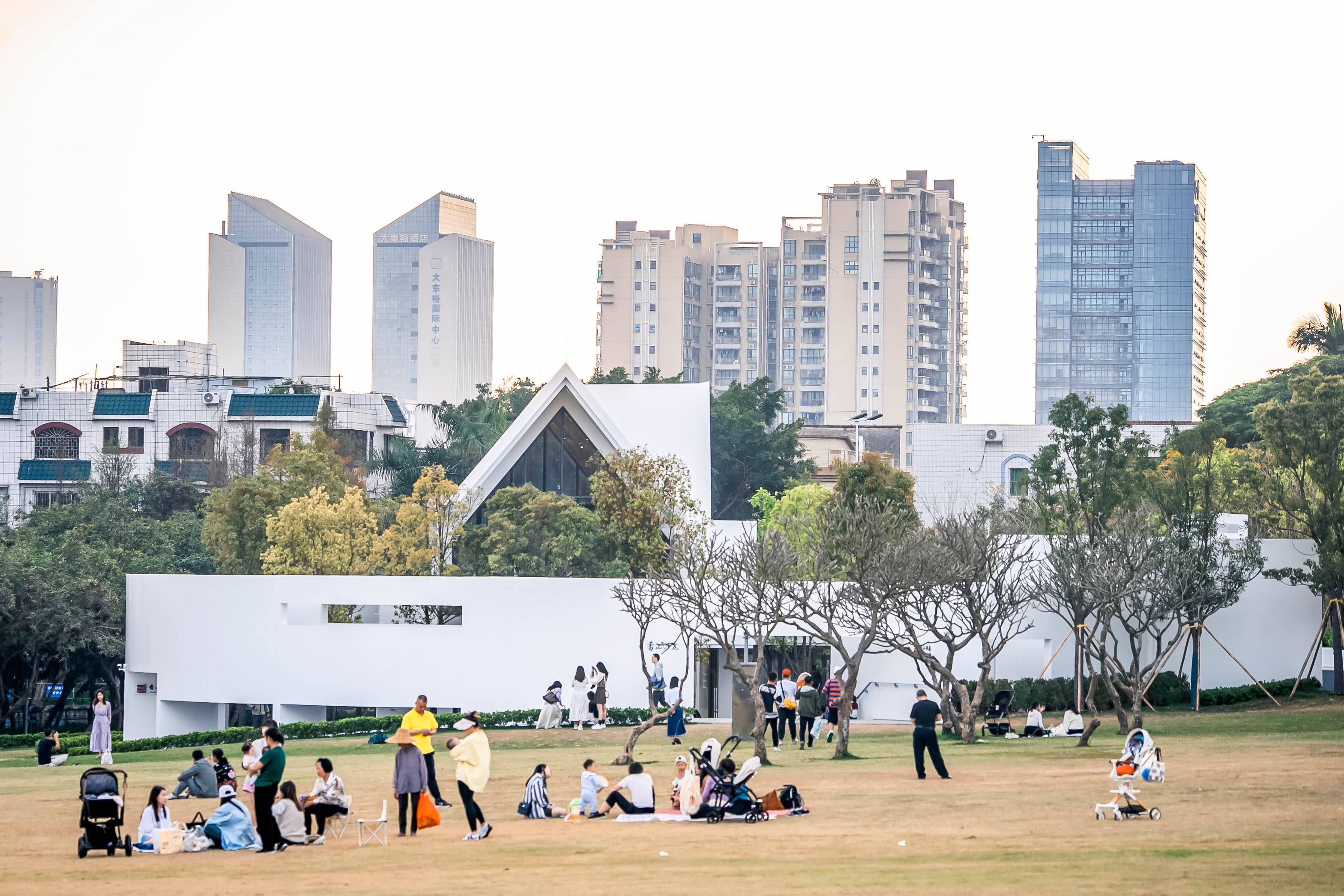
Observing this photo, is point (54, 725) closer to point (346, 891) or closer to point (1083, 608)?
point (1083, 608)

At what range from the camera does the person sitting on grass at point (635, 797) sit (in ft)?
57.0

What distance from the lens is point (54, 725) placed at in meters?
44.8

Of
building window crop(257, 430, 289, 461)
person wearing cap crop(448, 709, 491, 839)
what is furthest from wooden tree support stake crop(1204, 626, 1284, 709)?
building window crop(257, 430, 289, 461)

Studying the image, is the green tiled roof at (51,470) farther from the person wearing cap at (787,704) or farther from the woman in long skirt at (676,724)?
the person wearing cap at (787,704)

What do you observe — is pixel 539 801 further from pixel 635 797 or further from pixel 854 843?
pixel 854 843

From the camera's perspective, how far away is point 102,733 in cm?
2725

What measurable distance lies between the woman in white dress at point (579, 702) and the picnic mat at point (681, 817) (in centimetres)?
1390

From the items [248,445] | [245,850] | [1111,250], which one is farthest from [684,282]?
[245,850]

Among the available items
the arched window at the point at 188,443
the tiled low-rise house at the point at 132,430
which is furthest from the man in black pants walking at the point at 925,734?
the arched window at the point at 188,443

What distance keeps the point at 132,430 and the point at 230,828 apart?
66.8 meters

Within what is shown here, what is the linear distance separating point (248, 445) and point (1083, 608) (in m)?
50.2

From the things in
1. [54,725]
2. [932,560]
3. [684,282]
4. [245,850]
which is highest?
[684,282]

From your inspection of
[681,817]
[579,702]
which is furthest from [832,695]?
[681,817]

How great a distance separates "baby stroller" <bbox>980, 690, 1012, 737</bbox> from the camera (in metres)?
27.5
